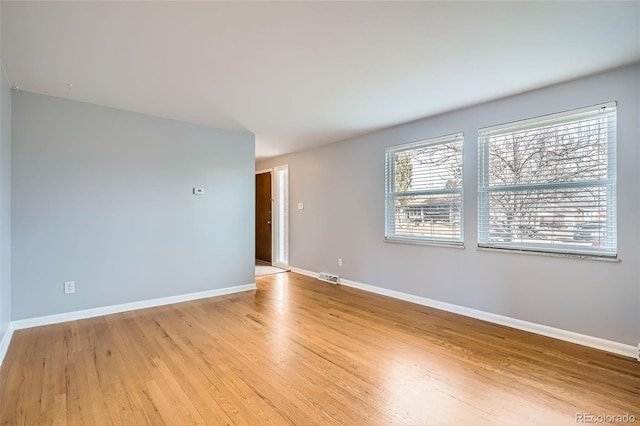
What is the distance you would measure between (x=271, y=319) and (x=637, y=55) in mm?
3944

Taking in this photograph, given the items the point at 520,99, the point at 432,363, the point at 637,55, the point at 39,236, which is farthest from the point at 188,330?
the point at 637,55

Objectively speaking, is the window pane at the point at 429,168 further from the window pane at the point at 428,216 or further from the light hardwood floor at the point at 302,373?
the light hardwood floor at the point at 302,373

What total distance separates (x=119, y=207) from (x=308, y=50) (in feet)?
9.41

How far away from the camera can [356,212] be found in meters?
4.87

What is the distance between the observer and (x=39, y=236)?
Answer: 3.15 m

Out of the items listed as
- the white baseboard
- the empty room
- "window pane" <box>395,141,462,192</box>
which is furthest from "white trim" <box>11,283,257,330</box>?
"window pane" <box>395,141,462,192</box>

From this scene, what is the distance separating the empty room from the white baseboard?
0.06 ft

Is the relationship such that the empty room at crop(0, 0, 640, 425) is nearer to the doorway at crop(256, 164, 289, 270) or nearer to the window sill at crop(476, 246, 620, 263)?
the window sill at crop(476, 246, 620, 263)

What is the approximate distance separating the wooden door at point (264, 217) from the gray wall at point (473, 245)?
0.91 meters

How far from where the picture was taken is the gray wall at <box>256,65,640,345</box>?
2.54 m

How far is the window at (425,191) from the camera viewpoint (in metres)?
3.70

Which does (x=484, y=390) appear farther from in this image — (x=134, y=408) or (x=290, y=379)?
(x=134, y=408)

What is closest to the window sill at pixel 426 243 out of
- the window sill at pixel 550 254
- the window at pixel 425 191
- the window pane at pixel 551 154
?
the window at pixel 425 191

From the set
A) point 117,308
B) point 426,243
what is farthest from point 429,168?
point 117,308
